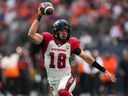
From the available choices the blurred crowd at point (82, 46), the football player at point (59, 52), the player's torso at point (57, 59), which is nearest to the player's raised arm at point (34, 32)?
the football player at point (59, 52)

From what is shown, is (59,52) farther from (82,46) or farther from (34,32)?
(82,46)

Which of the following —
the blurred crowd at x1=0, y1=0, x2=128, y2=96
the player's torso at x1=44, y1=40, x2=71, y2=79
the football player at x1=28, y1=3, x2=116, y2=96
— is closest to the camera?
the football player at x1=28, y1=3, x2=116, y2=96

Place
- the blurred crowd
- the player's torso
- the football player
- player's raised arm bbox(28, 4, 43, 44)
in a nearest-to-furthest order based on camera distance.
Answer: player's raised arm bbox(28, 4, 43, 44), the football player, the player's torso, the blurred crowd

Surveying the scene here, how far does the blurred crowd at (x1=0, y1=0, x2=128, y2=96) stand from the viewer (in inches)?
760

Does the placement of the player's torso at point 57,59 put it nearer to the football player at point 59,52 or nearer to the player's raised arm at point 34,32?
the football player at point 59,52

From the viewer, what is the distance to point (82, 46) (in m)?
19.5

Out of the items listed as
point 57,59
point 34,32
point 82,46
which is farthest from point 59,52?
point 82,46

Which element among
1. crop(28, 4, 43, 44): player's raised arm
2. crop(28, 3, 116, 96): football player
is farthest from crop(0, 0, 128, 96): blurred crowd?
crop(28, 4, 43, 44): player's raised arm

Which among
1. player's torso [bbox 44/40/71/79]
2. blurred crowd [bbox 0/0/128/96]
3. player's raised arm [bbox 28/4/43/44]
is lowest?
blurred crowd [bbox 0/0/128/96]

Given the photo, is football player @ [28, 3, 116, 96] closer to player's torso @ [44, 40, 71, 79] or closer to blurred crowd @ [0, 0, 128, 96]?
player's torso @ [44, 40, 71, 79]

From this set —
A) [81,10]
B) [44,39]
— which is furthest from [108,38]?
[44,39]

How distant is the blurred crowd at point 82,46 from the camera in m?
19.3

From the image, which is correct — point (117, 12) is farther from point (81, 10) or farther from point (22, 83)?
point (22, 83)

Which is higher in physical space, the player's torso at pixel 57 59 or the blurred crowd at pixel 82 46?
the player's torso at pixel 57 59
